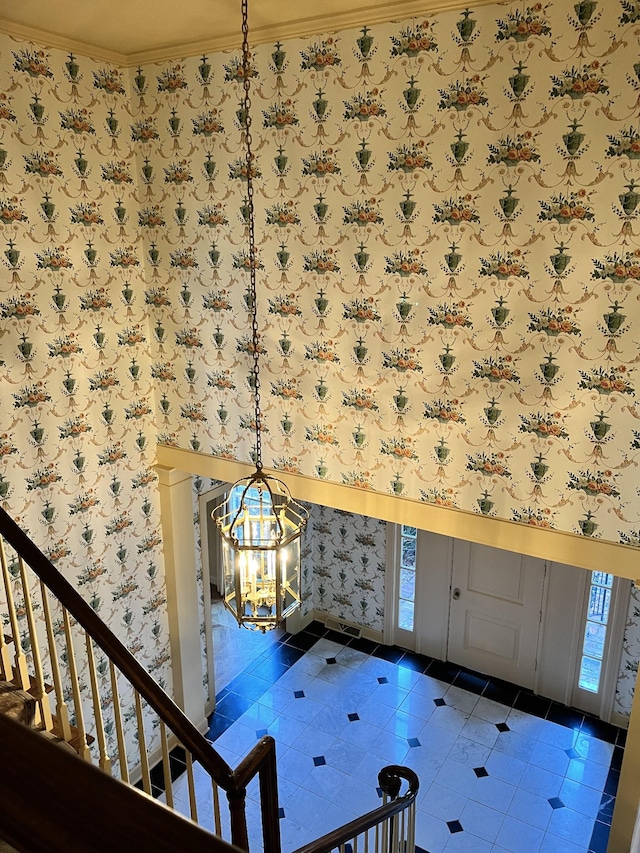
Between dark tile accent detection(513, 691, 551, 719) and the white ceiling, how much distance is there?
5642 millimetres

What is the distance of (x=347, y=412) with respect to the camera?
379cm

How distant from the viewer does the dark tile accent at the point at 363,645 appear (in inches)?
279

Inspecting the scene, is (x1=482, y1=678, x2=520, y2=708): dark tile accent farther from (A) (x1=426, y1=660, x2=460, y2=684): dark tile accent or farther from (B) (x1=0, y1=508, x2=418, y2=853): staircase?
(B) (x1=0, y1=508, x2=418, y2=853): staircase

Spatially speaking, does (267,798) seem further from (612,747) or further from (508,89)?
(612,747)

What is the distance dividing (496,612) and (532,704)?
87 centimetres

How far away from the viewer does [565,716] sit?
20.0 ft

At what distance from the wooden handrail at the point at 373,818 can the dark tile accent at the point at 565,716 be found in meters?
3.15

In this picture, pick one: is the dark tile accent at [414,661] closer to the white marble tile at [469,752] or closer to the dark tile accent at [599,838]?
the white marble tile at [469,752]

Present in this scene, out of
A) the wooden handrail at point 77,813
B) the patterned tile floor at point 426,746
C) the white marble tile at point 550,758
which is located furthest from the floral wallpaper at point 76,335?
the wooden handrail at point 77,813

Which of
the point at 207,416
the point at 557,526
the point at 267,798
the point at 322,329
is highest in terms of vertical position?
the point at 322,329

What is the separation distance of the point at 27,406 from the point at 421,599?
4.53 metres

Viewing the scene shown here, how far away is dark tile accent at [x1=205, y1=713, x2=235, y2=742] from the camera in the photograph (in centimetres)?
581

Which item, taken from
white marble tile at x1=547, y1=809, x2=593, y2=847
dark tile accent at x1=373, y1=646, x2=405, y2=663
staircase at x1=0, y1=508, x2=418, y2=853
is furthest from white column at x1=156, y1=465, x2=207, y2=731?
white marble tile at x1=547, y1=809, x2=593, y2=847

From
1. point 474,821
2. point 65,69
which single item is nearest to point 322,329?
point 65,69
